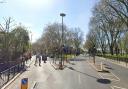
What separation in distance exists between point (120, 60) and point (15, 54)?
23210 millimetres

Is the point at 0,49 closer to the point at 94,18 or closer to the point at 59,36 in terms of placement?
the point at 94,18

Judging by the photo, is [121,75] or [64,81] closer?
[64,81]

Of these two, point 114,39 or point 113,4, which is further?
point 114,39

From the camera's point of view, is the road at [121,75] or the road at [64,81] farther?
the road at [121,75]

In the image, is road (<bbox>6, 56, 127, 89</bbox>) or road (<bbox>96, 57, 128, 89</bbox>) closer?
road (<bbox>6, 56, 127, 89</bbox>)

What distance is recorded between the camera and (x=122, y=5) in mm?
50562

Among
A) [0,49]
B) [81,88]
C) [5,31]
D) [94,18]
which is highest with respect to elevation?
[94,18]

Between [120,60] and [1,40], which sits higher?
[1,40]

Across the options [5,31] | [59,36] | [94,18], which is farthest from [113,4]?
[59,36]

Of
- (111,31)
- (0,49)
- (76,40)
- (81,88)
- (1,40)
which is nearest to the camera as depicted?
(81,88)

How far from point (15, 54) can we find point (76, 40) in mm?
93242

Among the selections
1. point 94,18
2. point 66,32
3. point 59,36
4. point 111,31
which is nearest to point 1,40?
point 94,18

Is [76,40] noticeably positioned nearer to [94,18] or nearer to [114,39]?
[114,39]

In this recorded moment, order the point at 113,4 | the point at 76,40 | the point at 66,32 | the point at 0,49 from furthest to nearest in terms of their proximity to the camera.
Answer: the point at 76,40 → the point at 66,32 → the point at 0,49 → the point at 113,4
